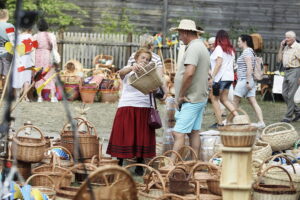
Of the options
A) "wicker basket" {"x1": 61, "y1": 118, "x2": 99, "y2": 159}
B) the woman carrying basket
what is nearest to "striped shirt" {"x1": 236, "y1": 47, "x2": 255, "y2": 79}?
the woman carrying basket

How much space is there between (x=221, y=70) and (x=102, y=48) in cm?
935

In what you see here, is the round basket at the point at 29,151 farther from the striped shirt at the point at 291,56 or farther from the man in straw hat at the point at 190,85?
the striped shirt at the point at 291,56

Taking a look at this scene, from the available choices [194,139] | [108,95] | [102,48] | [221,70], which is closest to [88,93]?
[108,95]

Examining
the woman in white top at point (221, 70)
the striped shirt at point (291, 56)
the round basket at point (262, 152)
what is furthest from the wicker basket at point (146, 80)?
the striped shirt at point (291, 56)

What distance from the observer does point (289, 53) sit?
1351 centimetres

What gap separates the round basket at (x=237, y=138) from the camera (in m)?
4.75

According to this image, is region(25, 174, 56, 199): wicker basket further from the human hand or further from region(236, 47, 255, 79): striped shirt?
region(236, 47, 255, 79): striped shirt

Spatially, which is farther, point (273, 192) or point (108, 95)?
point (108, 95)

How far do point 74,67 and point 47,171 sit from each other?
1074 cm

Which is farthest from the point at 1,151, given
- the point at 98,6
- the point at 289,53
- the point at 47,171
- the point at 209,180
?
the point at 98,6

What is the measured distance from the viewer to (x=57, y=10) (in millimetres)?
21781

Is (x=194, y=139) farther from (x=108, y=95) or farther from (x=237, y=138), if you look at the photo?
(x=108, y=95)

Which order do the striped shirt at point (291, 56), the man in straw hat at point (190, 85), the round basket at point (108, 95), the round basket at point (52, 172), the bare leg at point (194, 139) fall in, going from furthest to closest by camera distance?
1. the round basket at point (108, 95)
2. the striped shirt at point (291, 56)
3. the bare leg at point (194, 139)
4. the man in straw hat at point (190, 85)
5. the round basket at point (52, 172)

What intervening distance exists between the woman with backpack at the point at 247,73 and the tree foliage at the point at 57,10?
1061 centimetres
